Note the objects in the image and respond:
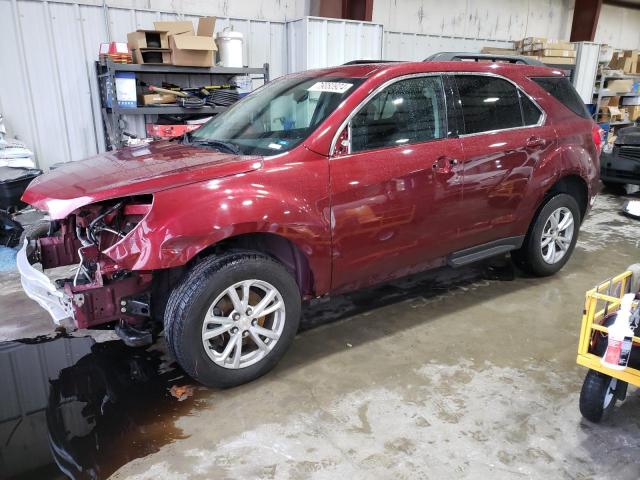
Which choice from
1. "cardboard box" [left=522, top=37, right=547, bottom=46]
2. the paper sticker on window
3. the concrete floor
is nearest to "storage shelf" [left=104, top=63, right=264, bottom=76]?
the concrete floor

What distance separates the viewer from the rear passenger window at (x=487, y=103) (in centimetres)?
320

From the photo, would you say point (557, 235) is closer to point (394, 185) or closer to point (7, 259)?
point (394, 185)

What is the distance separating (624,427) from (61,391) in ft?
9.16

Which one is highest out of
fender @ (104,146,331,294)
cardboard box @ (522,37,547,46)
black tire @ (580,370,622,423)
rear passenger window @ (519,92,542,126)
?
cardboard box @ (522,37,547,46)

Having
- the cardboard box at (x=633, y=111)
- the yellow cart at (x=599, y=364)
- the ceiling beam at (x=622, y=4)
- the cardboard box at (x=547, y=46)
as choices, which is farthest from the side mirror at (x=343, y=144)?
the ceiling beam at (x=622, y=4)

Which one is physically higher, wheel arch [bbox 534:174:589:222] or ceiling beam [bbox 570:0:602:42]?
ceiling beam [bbox 570:0:602:42]

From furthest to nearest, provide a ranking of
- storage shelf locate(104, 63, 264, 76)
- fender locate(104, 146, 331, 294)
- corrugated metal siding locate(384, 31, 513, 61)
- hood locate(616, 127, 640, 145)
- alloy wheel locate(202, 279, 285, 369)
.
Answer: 1. corrugated metal siding locate(384, 31, 513, 61)
2. hood locate(616, 127, 640, 145)
3. storage shelf locate(104, 63, 264, 76)
4. alloy wheel locate(202, 279, 285, 369)
5. fender locate(104, 146, 331, 294)

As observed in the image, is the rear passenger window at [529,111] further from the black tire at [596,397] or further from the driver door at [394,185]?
the black tire at [596,397]

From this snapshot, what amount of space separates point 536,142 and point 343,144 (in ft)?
5.38

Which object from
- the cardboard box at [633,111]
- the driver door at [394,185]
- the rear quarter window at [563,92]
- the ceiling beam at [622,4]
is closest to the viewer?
the driver door at [394,185]

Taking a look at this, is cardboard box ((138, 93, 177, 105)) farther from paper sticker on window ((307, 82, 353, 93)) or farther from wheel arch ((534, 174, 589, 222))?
wheel arch ((534, 174, 589, 222))

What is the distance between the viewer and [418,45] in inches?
333

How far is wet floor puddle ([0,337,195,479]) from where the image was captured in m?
2.12

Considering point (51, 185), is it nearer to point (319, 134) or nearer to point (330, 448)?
point (319, 134)
